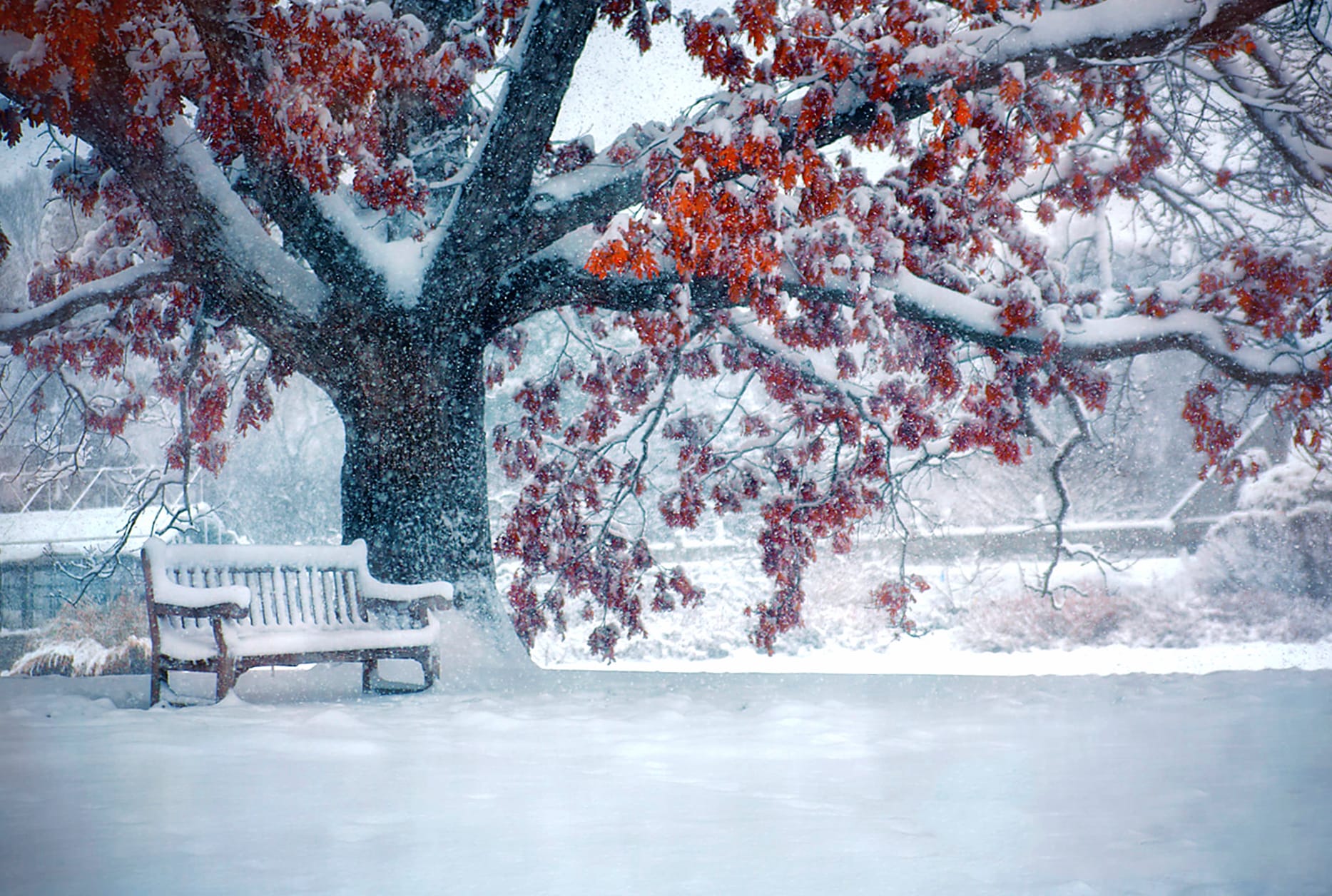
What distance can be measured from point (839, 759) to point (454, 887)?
1.98m

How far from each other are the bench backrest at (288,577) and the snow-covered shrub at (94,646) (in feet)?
28.1

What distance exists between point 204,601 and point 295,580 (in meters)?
1.06

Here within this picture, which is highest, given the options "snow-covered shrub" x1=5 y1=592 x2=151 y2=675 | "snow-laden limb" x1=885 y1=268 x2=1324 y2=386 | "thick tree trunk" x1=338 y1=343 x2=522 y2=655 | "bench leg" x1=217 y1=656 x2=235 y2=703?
"snow-laden limb" x1=885 y1=268 x2=1324 y2=386

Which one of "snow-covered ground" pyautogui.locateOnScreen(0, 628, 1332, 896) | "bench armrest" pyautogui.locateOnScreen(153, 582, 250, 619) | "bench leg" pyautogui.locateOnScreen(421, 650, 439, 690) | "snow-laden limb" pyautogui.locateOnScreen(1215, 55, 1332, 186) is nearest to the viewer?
"snow-covered ground" pyautogui.locateOnScreen(0, 628, 1332, 896)

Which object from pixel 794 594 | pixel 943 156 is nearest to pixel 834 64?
pixel 943 156

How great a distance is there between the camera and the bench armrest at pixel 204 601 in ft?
18.8

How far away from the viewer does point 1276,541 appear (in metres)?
16.1

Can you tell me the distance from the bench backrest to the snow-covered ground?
0.84 meters

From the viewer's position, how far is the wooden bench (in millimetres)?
5840

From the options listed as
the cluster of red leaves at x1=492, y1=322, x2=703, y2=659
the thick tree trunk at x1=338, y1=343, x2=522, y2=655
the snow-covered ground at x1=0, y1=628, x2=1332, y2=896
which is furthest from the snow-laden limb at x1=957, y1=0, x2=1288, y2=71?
the cluster of red leaves at x1=492, y1=322, x2=703, y2=659

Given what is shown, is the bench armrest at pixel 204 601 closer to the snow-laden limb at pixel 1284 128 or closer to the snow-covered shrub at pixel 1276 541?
the snow-laden limb at pixel 1284 128

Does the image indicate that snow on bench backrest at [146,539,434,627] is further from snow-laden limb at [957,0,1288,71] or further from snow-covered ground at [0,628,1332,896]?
snow-laden limb at [957,0,1288,71]

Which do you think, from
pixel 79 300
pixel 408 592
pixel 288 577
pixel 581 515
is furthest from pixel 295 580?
pixel 581 515

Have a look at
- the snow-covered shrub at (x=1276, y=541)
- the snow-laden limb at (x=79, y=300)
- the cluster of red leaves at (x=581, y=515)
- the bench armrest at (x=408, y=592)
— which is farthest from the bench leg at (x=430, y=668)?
the snow-covered shrub at (x=1276, y=541)
